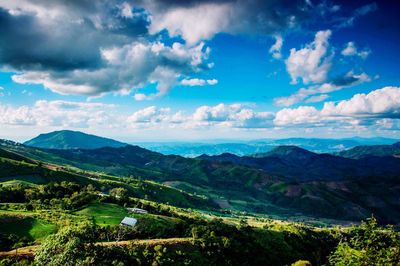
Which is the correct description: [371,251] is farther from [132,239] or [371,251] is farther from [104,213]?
[104,213]

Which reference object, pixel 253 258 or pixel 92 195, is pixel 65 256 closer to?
pixel 253 258

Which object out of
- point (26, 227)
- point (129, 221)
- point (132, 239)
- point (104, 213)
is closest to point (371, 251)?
point (132, 239)

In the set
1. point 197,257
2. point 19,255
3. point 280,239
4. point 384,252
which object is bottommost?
point 280,239

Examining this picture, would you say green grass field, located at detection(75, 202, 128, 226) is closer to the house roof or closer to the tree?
the house roof

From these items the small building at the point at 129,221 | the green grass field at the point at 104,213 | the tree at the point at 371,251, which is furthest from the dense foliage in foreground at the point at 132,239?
the small building at the point at 129,221

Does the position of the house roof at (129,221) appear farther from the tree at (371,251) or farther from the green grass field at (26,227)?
the tree at (371,251)

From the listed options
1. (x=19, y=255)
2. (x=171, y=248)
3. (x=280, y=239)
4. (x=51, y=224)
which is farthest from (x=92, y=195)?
(x=280, y=239)
